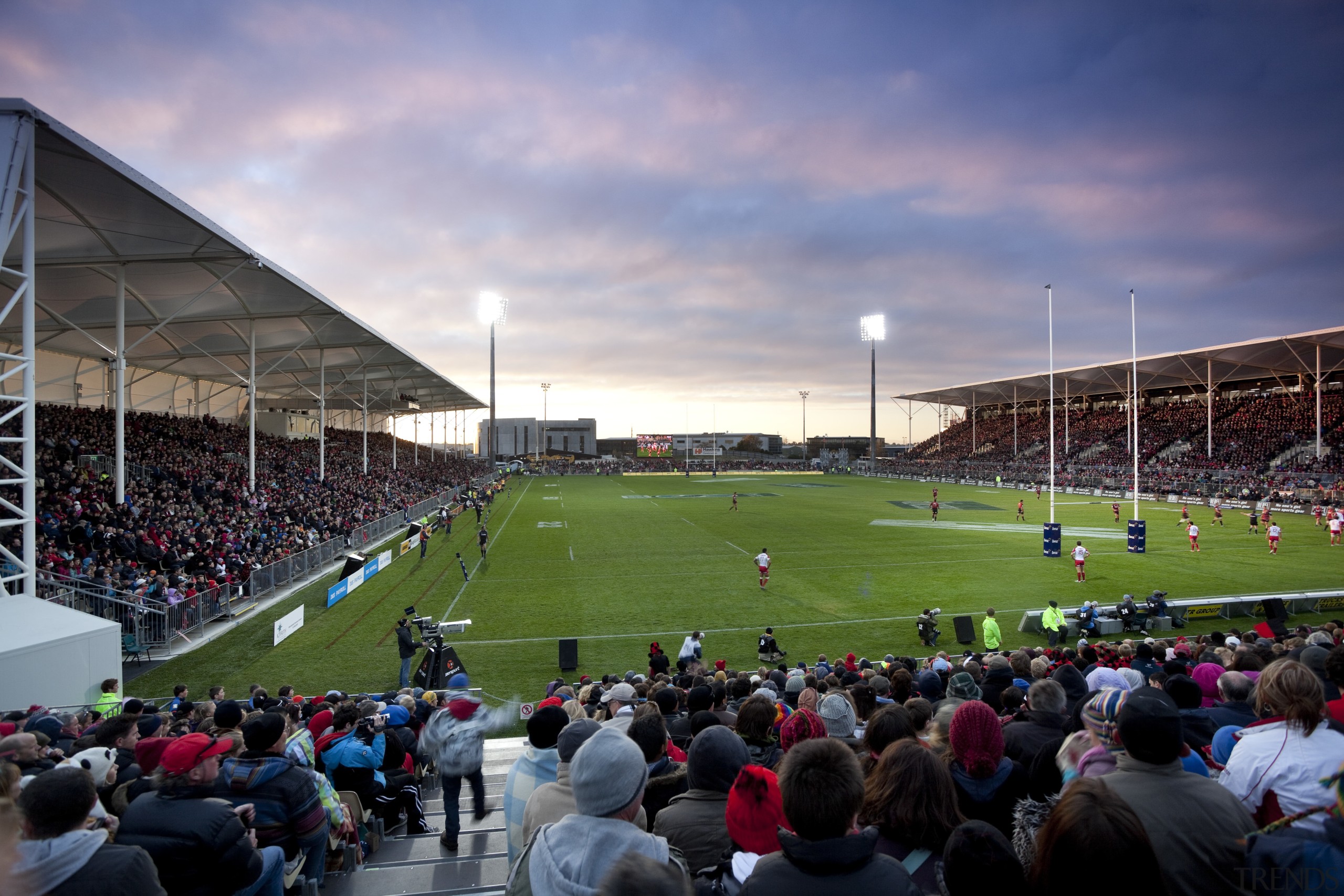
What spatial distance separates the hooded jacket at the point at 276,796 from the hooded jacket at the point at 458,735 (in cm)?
189

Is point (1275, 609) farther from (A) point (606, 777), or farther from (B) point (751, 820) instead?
(A) point (606, 777)

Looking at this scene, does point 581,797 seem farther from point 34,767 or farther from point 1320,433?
point 1320,433

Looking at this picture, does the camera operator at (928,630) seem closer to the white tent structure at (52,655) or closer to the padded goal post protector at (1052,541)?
the padded goal post protector at (1052,541)

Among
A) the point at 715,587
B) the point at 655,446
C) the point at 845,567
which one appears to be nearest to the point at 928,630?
the point at 715,587

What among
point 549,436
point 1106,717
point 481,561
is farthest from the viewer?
point 549,436

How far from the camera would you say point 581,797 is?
2.29m

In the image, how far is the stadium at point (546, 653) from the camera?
255 centimetres

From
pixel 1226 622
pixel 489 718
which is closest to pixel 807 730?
pixel 489 718

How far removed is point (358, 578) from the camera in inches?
853

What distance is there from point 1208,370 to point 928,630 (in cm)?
5666

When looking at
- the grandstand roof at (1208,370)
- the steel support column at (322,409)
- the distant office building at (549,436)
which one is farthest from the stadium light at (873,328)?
the distant office building at (549,436)

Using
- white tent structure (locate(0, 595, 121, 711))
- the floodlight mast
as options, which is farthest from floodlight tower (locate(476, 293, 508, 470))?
white tent structure (locate(0, 595, 121, 711))

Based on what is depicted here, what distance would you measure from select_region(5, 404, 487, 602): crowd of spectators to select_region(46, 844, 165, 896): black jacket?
15.4 m

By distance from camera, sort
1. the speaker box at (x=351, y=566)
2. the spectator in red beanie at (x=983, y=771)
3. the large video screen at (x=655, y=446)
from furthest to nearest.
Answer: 1. the large video screen at (x=655, y=446)
2. the speaker box at (x=351, y=566)
3. the spectator in red beanie at (x=983, y=771)
